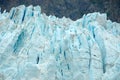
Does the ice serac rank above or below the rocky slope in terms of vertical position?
below

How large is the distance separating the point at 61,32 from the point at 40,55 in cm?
202

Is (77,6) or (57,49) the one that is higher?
(77,6)

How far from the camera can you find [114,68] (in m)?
10.0

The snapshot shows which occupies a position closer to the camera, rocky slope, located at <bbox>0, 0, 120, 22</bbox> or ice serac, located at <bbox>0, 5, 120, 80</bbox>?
ice serac, located at <bbox>0, 5, 120, 80</bbox>

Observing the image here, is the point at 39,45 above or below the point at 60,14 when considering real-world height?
below

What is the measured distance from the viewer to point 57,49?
11.0 meters

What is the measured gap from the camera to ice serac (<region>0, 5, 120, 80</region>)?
389 inches

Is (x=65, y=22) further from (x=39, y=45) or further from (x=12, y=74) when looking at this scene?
(x=12, y=74)

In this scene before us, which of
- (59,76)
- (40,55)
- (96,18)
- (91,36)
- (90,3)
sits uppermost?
(90,3)

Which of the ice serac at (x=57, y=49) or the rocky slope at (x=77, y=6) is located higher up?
the rocky slope at (x=77, y=6)

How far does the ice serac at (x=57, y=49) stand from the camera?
389 inches

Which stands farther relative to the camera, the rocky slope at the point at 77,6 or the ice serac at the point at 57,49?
the rocky slope at the point at 77,6

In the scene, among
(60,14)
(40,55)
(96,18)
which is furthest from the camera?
(60,14)

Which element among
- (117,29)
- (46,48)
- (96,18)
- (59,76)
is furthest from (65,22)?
(59,76)
